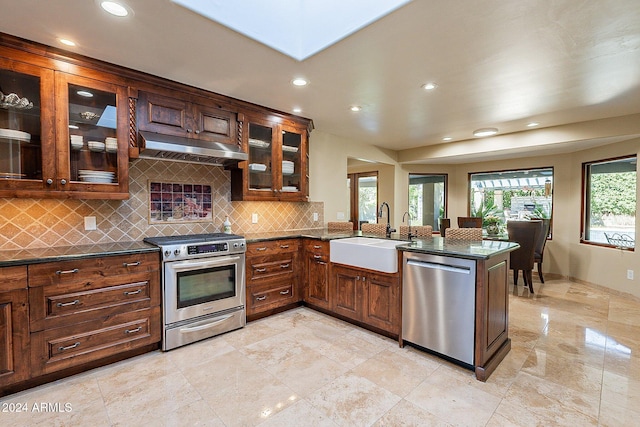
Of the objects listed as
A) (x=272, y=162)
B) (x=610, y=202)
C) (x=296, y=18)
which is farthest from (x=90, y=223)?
(x=610, y=202)

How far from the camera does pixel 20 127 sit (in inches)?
84.4

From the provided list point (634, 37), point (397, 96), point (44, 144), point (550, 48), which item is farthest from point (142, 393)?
point (634, 37)

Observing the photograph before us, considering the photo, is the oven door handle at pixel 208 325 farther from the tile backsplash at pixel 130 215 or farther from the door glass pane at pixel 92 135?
the door glass pane at pixel 92 135

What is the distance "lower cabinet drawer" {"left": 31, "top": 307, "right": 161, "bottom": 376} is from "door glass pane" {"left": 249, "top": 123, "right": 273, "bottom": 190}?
1644mm

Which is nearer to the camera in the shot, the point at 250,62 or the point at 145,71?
the point at 250,62

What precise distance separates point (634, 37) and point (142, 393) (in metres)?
4.05

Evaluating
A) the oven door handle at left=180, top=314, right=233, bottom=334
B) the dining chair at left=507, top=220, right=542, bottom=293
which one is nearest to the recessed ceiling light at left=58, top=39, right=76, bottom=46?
the oven door handle at left=180, top=314, right=233, bottom=334

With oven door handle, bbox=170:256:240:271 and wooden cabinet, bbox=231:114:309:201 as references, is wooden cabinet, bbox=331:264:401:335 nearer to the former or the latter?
oven door handle, bbox=170:256:240:271

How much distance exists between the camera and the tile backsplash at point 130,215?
2.32m

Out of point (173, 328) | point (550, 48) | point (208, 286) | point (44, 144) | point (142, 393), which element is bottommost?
point (142, 393)

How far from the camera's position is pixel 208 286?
2.80 meters

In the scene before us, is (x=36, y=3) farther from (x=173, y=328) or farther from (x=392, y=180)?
(x=392, y=180)

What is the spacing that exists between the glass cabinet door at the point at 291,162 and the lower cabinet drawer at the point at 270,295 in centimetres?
114

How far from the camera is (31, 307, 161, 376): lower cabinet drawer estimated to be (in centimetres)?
202
